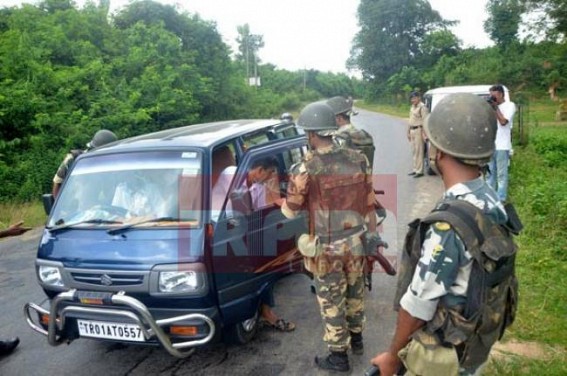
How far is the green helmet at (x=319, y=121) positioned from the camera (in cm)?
342

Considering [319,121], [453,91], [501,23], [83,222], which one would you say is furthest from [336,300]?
[501,23]

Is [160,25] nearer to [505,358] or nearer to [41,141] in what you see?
[41,141]

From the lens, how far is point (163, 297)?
324cm

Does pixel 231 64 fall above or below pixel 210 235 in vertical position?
above

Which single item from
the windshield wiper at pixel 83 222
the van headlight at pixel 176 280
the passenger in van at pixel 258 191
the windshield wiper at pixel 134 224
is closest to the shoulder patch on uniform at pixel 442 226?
the van headlight at pixel 176 280

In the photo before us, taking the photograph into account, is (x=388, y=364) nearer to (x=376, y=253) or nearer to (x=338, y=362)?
(x=338, y=362)

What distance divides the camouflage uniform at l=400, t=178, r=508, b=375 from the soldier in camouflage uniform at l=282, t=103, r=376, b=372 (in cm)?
142

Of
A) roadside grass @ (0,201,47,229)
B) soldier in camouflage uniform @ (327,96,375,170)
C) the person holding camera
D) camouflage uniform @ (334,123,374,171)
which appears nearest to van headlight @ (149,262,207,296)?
soldier in camouflage uniform @ (327,96,375,170)

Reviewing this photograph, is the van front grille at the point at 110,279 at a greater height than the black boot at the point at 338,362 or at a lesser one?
greater

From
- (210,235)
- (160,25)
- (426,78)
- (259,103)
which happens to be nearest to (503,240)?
(210,235)

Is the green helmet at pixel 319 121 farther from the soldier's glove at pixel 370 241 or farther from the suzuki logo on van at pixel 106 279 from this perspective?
the suzuki logo on van at pixel 106 279

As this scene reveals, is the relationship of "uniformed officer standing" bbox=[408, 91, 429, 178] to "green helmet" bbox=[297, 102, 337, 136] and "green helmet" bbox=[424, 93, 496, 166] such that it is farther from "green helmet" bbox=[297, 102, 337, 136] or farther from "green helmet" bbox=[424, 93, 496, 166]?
"green helmet" bbox=[424, 93, 496, 166]

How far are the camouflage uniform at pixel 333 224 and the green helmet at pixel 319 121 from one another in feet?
0.41

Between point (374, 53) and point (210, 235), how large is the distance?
55.6 meters
